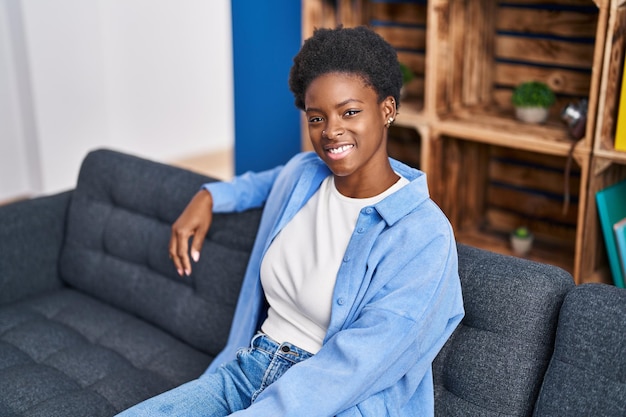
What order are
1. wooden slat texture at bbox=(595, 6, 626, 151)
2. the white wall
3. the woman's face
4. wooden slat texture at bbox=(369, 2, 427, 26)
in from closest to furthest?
1. the woman's face
2. wooden slat texture at bbox=(595, 6, 626, 151)
3. wooden slat texture at bbox=(369, 2, 427, 26)
4. the white wall

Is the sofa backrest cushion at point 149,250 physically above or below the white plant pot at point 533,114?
below

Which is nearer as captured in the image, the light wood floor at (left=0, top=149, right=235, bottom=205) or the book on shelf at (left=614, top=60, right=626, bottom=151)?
the book on shelf at (left=614, top=60, right=626, bottom=151)

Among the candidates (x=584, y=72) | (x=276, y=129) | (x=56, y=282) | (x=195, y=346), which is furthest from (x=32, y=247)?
(x=584, y=72)

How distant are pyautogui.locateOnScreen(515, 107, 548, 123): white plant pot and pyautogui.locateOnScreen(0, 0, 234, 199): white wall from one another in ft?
9.02

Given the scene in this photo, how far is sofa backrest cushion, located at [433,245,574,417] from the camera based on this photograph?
1.50m

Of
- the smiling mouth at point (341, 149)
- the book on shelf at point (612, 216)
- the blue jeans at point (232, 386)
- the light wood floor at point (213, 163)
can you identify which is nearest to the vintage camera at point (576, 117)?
the book on shelf at point (612, 216)

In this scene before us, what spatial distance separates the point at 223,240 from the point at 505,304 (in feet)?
2.68

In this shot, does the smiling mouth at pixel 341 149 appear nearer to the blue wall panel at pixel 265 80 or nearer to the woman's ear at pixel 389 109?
the woman's ear at pixel 389 109

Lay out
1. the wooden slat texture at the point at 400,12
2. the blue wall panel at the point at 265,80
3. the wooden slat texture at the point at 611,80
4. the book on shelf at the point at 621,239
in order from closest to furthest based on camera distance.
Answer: the wooden slat texture at the point at 611,80, the book on shelf at the point at 621,239, the wooden slat texture at the point at 400,12, the blue wall panel at the point at 265,80

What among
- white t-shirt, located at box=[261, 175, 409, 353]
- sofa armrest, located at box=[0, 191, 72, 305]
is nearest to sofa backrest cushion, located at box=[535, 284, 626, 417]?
white t-shirt, located at box=[261, 175, 409, 353]

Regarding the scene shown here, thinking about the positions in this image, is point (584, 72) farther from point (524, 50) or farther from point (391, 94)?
point (391, 94)

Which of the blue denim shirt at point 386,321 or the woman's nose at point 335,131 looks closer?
the blue denim shirt at point 386,321

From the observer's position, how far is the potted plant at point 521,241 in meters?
2.58

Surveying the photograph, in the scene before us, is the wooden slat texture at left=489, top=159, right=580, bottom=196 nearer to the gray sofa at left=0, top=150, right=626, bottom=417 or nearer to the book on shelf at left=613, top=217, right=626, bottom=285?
the book on shelf at left=613, top=217, right=626, bottom=285
